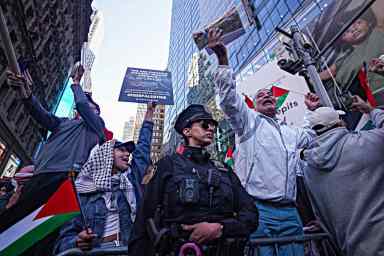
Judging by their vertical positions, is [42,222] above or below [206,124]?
below

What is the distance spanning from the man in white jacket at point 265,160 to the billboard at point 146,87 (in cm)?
214

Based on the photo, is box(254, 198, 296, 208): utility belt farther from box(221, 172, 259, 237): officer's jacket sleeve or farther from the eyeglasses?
the eyeglasses

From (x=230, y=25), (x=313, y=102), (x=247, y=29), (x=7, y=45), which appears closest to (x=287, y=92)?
(x=313, y=102)

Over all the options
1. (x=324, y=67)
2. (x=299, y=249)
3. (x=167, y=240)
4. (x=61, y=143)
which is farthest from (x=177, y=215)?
(x=324, y=67)

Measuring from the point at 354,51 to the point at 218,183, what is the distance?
6175 millimetres

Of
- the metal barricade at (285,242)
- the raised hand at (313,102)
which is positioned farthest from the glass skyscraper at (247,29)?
the metal barricade at (285,242)

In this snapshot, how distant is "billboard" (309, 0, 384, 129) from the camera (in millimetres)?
4863

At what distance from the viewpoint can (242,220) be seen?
4.60ft

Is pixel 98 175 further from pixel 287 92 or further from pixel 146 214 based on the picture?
pixel 287 92

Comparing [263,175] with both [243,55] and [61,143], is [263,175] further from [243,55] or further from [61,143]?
[243,55]

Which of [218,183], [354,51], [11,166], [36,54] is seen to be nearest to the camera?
[218,183]

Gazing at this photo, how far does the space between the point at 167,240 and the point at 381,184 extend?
5.52 ft

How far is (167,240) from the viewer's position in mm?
1160

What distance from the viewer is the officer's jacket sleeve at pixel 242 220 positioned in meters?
1.29
